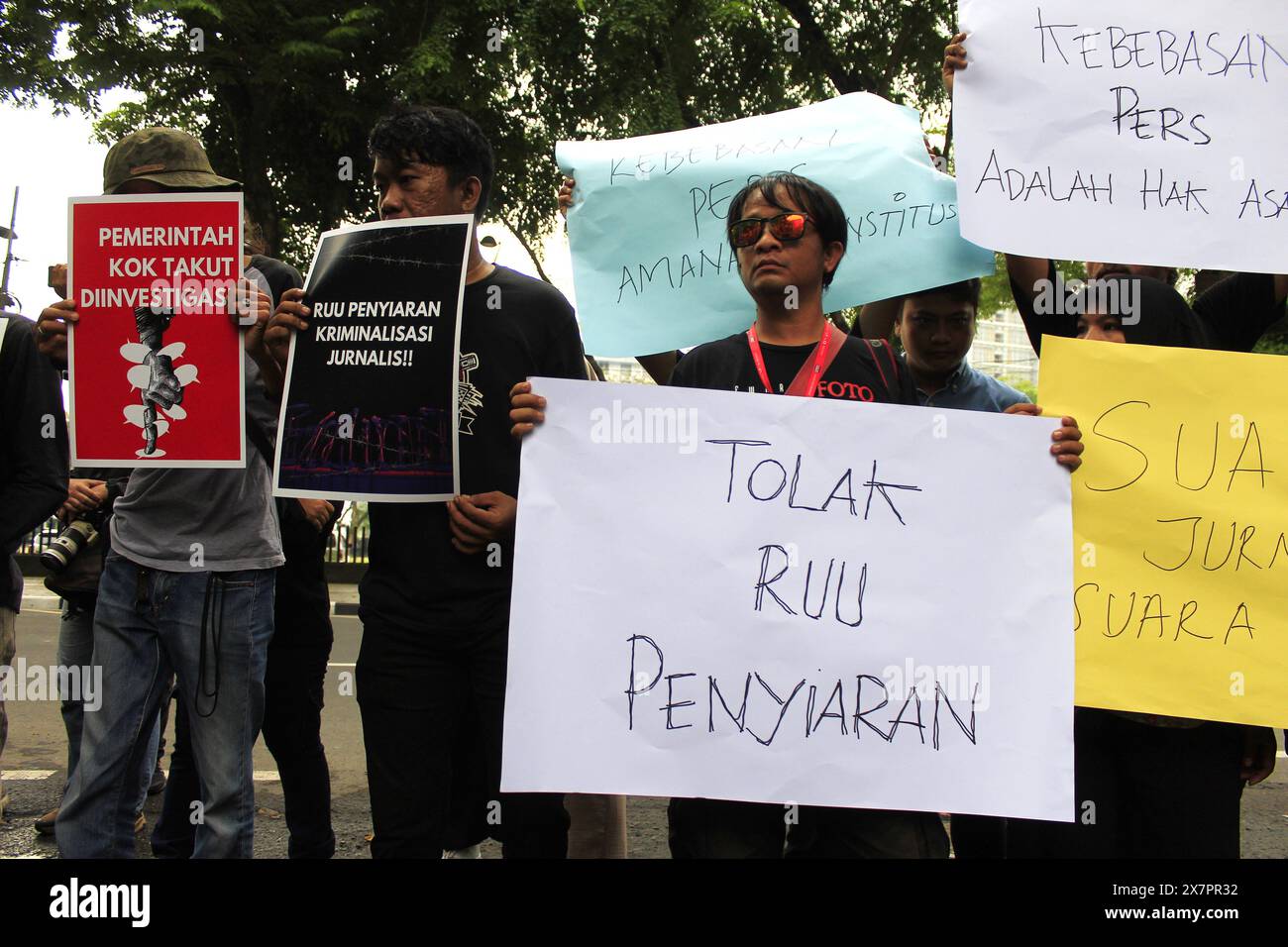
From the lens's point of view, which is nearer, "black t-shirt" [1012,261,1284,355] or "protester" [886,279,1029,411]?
"black t-shirt" [1012,261,1284,355]

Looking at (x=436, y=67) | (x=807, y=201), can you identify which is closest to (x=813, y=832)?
(x=807, y=201)

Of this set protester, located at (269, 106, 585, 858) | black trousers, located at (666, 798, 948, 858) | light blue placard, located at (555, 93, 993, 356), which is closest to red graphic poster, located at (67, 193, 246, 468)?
protester, located at (269, 106, 585, 858)

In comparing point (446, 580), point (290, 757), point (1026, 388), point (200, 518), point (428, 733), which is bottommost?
point (290, 757)

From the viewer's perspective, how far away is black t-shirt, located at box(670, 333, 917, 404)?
7.77 feet

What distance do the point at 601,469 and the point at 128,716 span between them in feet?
4.50

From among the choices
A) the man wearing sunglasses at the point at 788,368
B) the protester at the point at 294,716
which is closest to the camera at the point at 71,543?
the protester at the point at 294,716

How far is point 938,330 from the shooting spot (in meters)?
3.04

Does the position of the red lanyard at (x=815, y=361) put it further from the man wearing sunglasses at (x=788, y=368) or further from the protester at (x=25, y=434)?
the protester at (x=25, y=434)

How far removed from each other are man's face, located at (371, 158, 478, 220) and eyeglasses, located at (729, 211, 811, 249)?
71 centimetres

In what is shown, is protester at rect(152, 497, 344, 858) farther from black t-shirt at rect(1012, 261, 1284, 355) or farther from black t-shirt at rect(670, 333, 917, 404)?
black t-shirt at rect(1012, 261, 1284, 355)

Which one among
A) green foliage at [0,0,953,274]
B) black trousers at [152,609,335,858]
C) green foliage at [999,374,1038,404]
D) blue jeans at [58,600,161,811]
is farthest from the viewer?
green foliage at [0,0,953,274]

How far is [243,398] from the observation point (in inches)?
103

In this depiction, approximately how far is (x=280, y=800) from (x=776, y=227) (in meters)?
3.23

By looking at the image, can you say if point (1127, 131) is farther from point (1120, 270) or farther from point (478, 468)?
point (478, 468)
